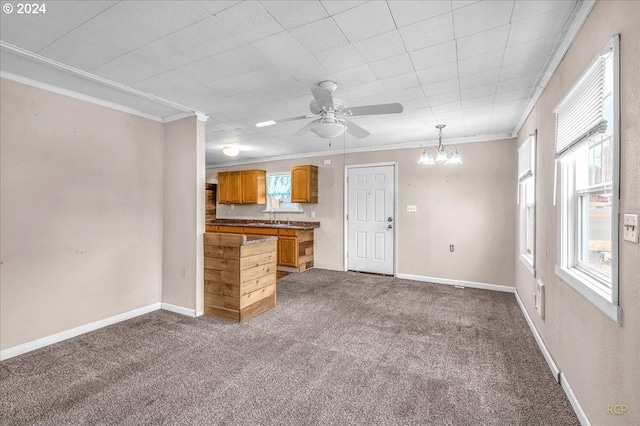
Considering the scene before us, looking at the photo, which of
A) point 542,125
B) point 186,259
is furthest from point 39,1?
point 542,125

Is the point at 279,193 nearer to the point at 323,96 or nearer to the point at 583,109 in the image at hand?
the point at 323,96

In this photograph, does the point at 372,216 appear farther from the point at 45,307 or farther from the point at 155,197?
the point at 45,307

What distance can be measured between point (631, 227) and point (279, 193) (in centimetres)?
580

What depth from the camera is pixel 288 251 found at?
18.6 feet

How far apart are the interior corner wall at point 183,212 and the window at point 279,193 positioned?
300 cm

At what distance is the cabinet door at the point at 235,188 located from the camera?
267 inches

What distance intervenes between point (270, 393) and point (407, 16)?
2596 millimetres

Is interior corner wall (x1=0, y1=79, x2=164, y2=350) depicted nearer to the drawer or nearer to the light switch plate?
the drawer

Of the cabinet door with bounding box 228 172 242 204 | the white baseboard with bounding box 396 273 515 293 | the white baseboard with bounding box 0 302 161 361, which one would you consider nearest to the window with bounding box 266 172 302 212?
the cabinet door with bounding box 228 172 242 204

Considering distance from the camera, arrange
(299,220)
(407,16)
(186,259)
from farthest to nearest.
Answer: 1. (299,220)
2. (186,259)
3. (407,16)

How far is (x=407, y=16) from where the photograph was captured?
1781 mm

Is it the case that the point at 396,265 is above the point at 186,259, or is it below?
below

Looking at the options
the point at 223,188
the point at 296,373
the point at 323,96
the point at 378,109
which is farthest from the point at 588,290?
the point at 223,188
